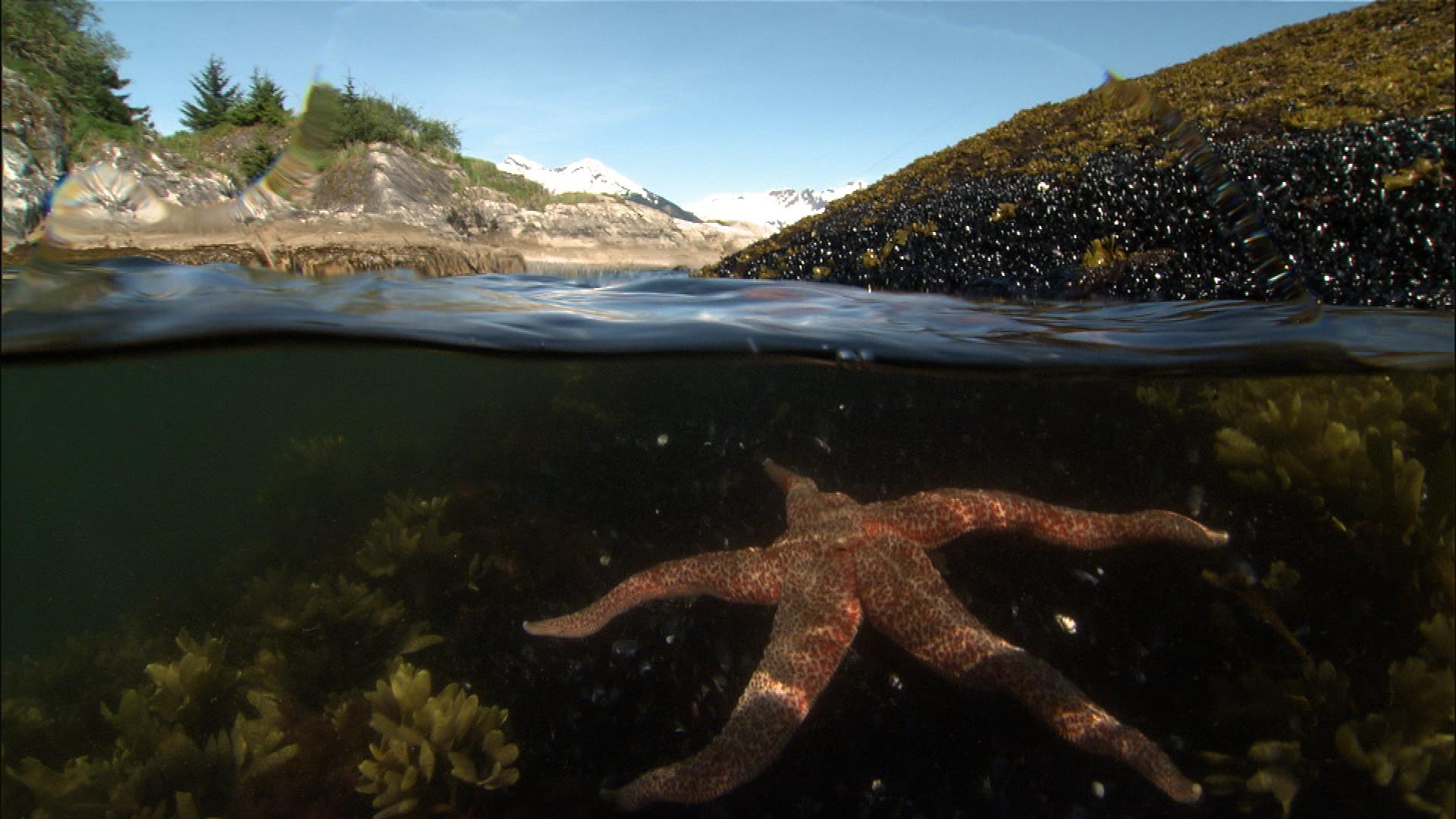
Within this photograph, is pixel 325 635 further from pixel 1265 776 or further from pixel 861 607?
pixel 1265 776

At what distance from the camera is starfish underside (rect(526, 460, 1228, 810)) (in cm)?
303

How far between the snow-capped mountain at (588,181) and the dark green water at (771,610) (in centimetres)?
343

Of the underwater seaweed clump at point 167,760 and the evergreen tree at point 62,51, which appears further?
the underwater seaweed clump at point 167,760

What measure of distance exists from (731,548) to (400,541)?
10.9ft

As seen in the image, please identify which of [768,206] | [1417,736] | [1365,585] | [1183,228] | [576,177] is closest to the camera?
[1417,736]

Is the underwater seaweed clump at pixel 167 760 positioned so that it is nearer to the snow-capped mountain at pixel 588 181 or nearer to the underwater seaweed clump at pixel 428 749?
the underwater seaweed clump at pixel 428 749

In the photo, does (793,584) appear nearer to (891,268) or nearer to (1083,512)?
(1083,512)

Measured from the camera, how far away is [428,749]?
4117mm

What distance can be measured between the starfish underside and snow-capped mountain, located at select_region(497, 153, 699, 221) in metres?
7.33

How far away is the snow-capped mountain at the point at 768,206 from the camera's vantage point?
39.3ft

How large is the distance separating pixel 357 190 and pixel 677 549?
5017mm

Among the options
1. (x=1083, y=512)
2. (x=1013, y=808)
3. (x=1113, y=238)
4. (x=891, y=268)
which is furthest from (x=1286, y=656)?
(x=891, y=268)

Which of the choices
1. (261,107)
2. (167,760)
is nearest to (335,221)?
(261,107)

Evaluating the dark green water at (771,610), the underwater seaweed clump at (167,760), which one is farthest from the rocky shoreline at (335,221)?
the underwater seaweed clump at (167,760)
